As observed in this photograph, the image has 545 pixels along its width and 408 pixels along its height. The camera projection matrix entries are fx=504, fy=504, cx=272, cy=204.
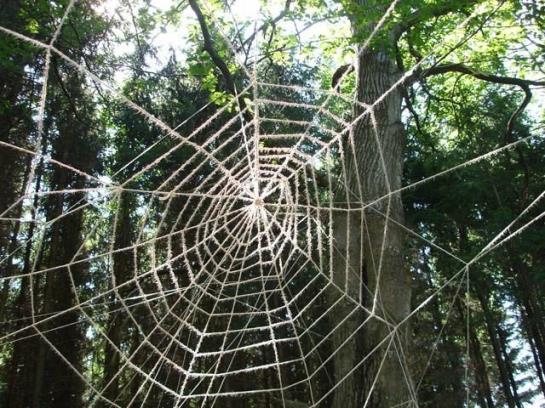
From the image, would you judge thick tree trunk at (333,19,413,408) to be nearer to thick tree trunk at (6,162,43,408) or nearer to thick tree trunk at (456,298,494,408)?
thick tree trunk at (6,162,43,408)

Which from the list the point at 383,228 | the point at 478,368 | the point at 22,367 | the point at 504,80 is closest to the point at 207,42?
the point at 383,228

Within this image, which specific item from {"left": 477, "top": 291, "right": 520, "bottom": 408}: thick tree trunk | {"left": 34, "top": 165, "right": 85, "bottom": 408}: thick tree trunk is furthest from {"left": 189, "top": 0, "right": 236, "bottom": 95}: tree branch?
{"left": 477, "top": 291, "right": 520, "bottom": 408}: thick tree trunk

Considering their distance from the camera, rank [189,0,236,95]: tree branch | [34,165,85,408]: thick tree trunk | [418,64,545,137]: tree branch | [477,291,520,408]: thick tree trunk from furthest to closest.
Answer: [477,291,520,408]: thick tree trunk < [34,165,85,408]: thick tree trunk < [418,64,545,137]: tree branch < [189,0,236,95]: tree branch

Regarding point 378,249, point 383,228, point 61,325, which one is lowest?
point 61,325

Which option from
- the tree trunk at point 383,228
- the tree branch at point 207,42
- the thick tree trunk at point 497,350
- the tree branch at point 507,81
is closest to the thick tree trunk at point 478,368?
the thick tree trunk at point 497,350

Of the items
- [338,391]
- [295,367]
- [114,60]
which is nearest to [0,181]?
[114,60]

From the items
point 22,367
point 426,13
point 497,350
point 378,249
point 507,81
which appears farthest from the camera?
point 497,350

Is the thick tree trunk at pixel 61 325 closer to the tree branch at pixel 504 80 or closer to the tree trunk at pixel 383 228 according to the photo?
the tree trunk at pixel 383 228

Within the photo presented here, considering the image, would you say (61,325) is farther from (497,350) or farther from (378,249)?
(497,350)

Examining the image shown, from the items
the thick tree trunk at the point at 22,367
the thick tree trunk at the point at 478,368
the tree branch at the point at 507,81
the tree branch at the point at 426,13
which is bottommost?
the thick tree trunk at the point at 478,368

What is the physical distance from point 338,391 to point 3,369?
11148 mm

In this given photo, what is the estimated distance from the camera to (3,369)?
12047mm

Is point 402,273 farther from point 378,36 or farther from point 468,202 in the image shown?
point 468,202

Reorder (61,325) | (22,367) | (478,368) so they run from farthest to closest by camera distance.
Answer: (478,368) < (22,367) < (61,325)
